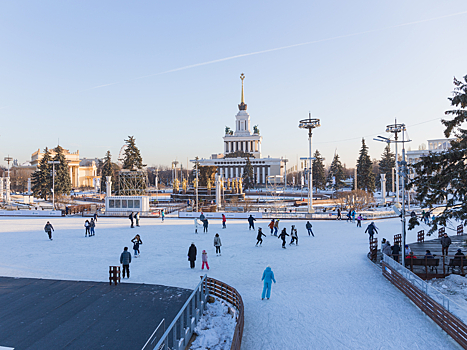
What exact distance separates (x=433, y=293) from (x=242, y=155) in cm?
10455

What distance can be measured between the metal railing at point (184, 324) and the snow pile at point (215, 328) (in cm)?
17

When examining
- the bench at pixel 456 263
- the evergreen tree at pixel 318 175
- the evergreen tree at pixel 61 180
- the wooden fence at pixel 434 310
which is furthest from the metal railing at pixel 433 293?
the evergreen tree at pixel 318 175

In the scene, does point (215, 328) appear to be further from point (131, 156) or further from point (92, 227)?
point (131, 156)

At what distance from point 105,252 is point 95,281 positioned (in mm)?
4833

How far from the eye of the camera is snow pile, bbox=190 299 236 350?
6.88 meters

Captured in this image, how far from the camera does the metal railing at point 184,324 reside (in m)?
5.77

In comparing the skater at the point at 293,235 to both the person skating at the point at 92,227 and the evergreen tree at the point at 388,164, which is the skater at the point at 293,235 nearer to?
the person skating at the point at 92,227

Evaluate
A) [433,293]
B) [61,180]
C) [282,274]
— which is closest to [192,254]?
[282,274]

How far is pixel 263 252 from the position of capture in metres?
15.5

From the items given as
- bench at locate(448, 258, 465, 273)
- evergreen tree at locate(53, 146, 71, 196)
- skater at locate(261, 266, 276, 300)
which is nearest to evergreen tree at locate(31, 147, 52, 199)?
evergreen tree at locate(53, 146, 71, 196)

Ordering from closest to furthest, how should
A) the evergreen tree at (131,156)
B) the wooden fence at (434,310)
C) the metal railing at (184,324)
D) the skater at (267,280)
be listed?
the metal railing at (184,324), the wooden fence at (434,310), the skater at (267,280), the evergreen tree at (131,156)

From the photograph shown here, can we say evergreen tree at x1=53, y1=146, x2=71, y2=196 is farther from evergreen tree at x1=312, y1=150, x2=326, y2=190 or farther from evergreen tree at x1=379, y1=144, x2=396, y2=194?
evergreen tree at x1=379, y1=144, x2=396, y2=194

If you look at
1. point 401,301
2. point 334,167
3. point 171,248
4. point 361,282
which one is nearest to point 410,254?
point 361,282

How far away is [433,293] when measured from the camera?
7.99 meters
